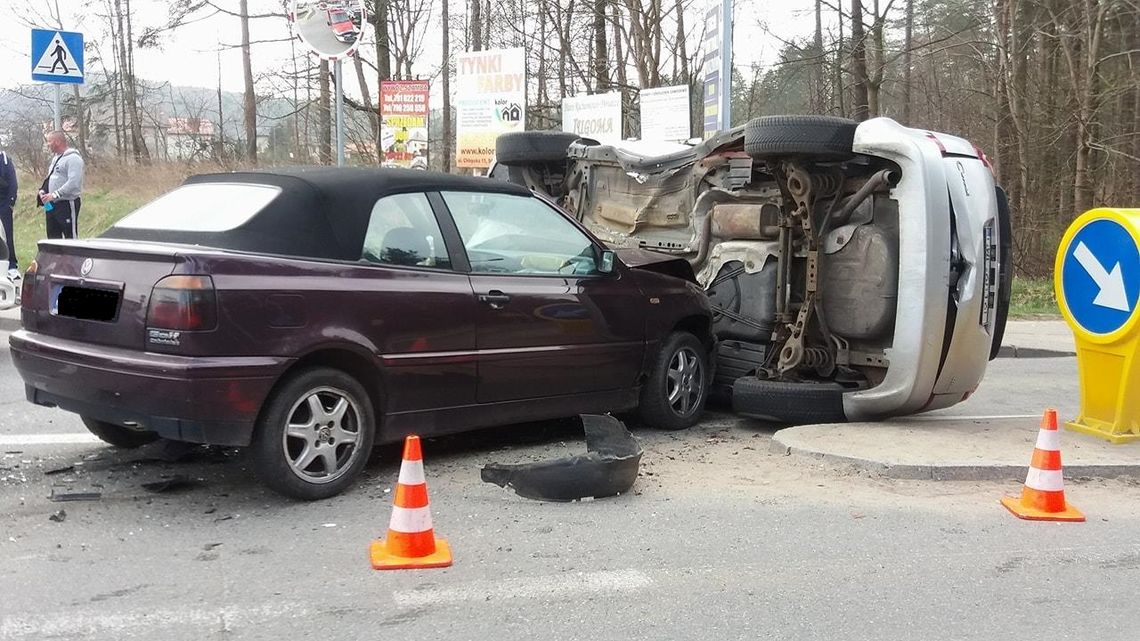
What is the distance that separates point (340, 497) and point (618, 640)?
1.97 metres

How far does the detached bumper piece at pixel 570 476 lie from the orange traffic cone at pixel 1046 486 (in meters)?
1.99

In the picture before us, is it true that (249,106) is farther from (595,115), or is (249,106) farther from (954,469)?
(954,469)

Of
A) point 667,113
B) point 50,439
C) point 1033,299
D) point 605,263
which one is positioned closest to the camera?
point 50,439

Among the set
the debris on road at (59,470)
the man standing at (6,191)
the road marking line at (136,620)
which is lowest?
the road marking line at (136,620)

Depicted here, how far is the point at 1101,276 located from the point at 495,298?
397 centimetres

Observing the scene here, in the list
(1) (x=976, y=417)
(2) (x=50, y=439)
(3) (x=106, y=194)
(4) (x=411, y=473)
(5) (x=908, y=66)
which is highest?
(5) (x=908, y=66)

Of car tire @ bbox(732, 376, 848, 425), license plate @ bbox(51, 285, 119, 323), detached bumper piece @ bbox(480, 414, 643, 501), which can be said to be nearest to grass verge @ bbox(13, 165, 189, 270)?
license plate @ bbox(51, 285, 119, 323)

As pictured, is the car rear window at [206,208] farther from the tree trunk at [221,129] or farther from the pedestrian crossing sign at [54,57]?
the tree trunk at [221,129]

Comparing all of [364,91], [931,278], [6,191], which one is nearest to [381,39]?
[364,91]

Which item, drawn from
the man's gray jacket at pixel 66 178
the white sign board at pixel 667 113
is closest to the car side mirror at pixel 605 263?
the man's gray jacket at pixel 66 178

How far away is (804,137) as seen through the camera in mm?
6406

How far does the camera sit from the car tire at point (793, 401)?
6.70m

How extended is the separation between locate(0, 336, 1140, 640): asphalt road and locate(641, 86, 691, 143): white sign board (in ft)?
33.2

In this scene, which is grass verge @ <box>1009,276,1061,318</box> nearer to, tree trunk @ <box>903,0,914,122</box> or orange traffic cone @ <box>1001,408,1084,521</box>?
tree trunk @ <box>903,0,914,122</box>
